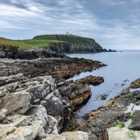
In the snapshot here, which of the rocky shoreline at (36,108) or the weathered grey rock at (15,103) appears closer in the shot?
the rocky shoreline at (36,108)

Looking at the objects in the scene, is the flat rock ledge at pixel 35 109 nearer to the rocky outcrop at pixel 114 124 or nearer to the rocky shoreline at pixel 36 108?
the rocky shoreline at pixel 36 108

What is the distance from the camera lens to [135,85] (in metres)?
76.4

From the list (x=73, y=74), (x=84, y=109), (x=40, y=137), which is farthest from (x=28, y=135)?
(x=73, y=74)

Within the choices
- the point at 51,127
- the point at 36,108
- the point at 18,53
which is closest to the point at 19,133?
the point at 51,127

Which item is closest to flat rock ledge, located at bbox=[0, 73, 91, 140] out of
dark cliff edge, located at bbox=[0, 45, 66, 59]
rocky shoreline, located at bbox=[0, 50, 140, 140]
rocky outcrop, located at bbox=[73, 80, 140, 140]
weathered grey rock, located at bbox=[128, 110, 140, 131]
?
rocky shoreline, located at bbox=[0, 50, 140, 140]

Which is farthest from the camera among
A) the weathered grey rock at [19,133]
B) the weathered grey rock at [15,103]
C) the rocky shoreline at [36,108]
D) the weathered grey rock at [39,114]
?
the weathered grey rock at [39,114]

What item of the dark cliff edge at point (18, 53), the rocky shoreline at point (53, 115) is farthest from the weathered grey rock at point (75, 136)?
the dark cliff edge at point (18, 53)

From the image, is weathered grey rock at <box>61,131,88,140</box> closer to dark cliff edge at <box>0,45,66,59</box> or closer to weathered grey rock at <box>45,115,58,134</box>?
weathered grey rock at <box>45,115,58,134</box>

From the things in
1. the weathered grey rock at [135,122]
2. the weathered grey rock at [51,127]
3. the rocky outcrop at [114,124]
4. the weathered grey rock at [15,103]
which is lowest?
the rocky outcrop at [114,124]

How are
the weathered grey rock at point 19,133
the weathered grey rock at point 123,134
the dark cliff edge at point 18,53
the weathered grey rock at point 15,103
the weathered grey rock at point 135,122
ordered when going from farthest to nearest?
the dark cliff edge at point 18,53
the weathered grey rock at point 135,122
the weathered grey rock at point 123,134
the weathered grey rock at point 15,103
the weathered grey rock at point 19,133

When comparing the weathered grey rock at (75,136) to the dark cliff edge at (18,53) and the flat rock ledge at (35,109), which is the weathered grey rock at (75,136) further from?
the dark cliff edge at (18,53)

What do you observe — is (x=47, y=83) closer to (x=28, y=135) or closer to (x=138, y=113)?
(x=138, y=113)

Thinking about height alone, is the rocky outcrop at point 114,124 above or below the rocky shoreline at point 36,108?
below

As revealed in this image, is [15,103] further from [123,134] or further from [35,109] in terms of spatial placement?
[123,134]
